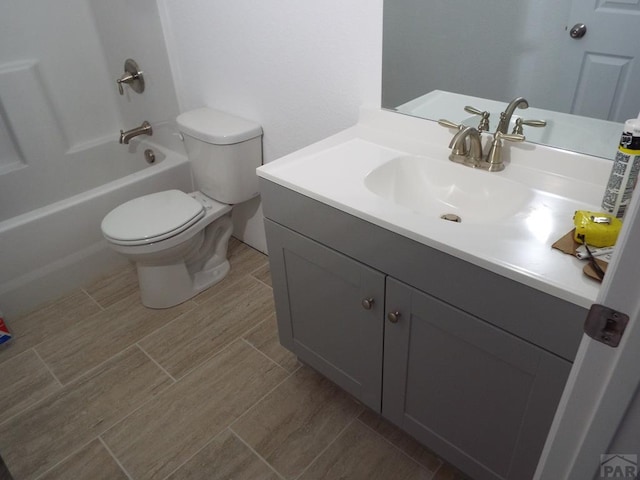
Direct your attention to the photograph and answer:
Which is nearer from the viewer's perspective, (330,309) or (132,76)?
(330,309)

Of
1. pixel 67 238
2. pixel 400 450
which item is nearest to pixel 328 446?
pixel 400 450

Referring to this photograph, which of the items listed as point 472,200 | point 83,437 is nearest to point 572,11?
point 472,200

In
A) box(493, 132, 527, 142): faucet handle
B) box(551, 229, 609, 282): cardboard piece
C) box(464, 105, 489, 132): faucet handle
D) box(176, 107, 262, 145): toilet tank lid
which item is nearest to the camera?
box(551, 229, 609, 282): cardboard piece

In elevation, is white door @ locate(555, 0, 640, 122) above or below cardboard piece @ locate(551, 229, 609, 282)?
above

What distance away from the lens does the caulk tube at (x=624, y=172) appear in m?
0.94

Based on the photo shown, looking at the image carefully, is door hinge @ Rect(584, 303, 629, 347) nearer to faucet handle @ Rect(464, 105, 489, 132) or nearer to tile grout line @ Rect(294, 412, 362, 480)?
faucet handle @ Rect(464, 105, 489, 132)

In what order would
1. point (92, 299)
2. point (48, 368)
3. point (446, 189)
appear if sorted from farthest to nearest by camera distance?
1. point (92, 299)
2. point (48, 368)
3. point (446, 189)

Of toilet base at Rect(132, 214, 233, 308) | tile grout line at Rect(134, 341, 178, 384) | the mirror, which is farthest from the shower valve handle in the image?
the mirror

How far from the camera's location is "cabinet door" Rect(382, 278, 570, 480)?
3.22ft

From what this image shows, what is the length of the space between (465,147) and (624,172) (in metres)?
0.42

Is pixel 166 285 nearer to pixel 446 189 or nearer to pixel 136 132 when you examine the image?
pixel 136 132

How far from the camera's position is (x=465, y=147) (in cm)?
130

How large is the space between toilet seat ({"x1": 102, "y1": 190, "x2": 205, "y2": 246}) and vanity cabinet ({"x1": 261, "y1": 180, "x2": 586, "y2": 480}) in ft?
2.05

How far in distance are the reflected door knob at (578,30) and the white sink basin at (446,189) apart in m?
0.38
